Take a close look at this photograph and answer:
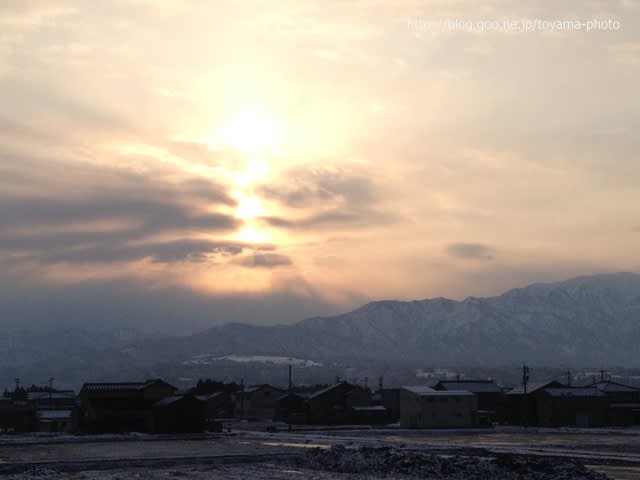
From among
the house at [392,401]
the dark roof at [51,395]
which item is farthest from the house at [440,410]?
the dark roof at [51,395]

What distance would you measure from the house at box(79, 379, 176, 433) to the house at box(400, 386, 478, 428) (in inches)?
1064

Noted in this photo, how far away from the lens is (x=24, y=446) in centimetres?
6981

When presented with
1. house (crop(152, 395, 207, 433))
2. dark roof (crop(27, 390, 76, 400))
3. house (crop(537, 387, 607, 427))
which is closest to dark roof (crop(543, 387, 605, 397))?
house (crop(537, 387, 607, 427))

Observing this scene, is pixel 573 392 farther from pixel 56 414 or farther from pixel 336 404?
pixel 56 414

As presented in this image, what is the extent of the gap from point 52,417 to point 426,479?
74.6 meters

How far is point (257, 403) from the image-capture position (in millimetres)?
136625

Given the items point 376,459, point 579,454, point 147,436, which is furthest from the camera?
point 147,436

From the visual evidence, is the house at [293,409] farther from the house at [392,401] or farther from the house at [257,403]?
the house at [257,403]

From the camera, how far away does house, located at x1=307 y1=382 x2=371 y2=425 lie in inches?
4417

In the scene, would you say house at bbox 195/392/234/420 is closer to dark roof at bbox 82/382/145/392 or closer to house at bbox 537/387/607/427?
dark roof at bbox 82/382/145/392

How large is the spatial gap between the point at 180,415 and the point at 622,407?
49792 mm

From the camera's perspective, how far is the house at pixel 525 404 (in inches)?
4043

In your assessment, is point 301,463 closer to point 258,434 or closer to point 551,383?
point 258,434

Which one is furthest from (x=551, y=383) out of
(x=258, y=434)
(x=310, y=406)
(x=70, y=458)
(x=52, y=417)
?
(x=70, y=458)
